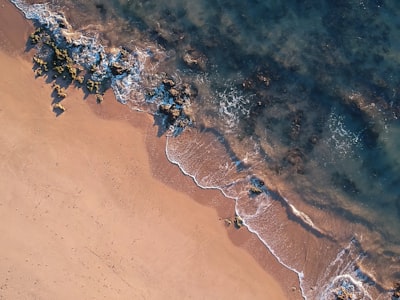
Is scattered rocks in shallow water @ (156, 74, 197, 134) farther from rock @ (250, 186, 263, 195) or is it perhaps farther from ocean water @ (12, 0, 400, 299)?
rock @ (250, 186, 263, 195)

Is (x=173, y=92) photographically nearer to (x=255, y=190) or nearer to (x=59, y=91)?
(x=59, y=91)

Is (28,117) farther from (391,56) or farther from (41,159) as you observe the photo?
(391,56)

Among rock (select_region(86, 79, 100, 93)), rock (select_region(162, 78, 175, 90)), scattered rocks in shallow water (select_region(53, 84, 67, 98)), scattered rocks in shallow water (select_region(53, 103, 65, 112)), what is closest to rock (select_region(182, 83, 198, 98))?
rock (select_region(162, 78, 175, 90))

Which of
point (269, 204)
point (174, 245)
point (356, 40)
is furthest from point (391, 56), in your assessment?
point (174, 245)

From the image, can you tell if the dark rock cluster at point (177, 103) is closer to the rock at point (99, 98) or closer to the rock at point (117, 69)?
the rock at point (117, 69)

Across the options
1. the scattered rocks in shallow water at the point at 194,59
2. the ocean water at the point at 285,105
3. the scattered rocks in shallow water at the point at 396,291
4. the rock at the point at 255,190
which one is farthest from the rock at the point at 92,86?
the scattered rocks in shallow water at the point at 396,291

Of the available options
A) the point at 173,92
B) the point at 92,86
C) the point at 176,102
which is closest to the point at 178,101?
the point at 176,102
